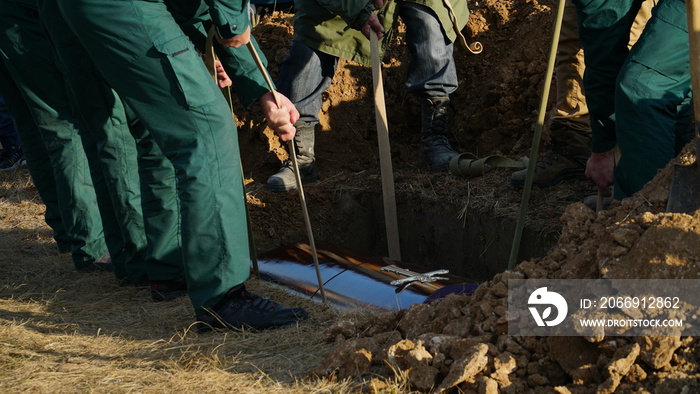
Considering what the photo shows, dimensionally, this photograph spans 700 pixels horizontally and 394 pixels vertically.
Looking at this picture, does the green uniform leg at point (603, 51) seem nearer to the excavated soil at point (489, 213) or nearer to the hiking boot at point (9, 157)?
the excavated soil at point (489, 213)

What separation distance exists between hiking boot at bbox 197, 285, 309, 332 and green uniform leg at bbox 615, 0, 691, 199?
1.48m

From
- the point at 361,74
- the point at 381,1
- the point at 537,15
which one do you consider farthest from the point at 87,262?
the point at 537,15

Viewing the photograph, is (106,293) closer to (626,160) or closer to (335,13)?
(335,13)

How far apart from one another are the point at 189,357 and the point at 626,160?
187 cm

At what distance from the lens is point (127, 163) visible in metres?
3.63

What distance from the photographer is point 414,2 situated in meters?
4.89

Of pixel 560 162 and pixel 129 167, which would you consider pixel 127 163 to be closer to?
pixel 129 167

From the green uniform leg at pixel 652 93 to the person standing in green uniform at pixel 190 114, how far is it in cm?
154

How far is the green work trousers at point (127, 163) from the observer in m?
3.35

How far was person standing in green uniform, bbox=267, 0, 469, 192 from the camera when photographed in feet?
16.1

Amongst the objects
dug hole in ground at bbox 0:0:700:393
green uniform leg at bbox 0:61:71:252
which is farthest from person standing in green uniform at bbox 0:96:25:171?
green uniform leg at bbox 0:61:71:252

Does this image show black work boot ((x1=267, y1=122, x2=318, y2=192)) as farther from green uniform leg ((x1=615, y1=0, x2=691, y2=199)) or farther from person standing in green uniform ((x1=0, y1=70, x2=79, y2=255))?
green uniform leg ((x1=615, y1=0, x2=691, y2=199))

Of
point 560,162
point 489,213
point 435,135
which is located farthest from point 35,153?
point 560,162

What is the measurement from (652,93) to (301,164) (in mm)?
2791
